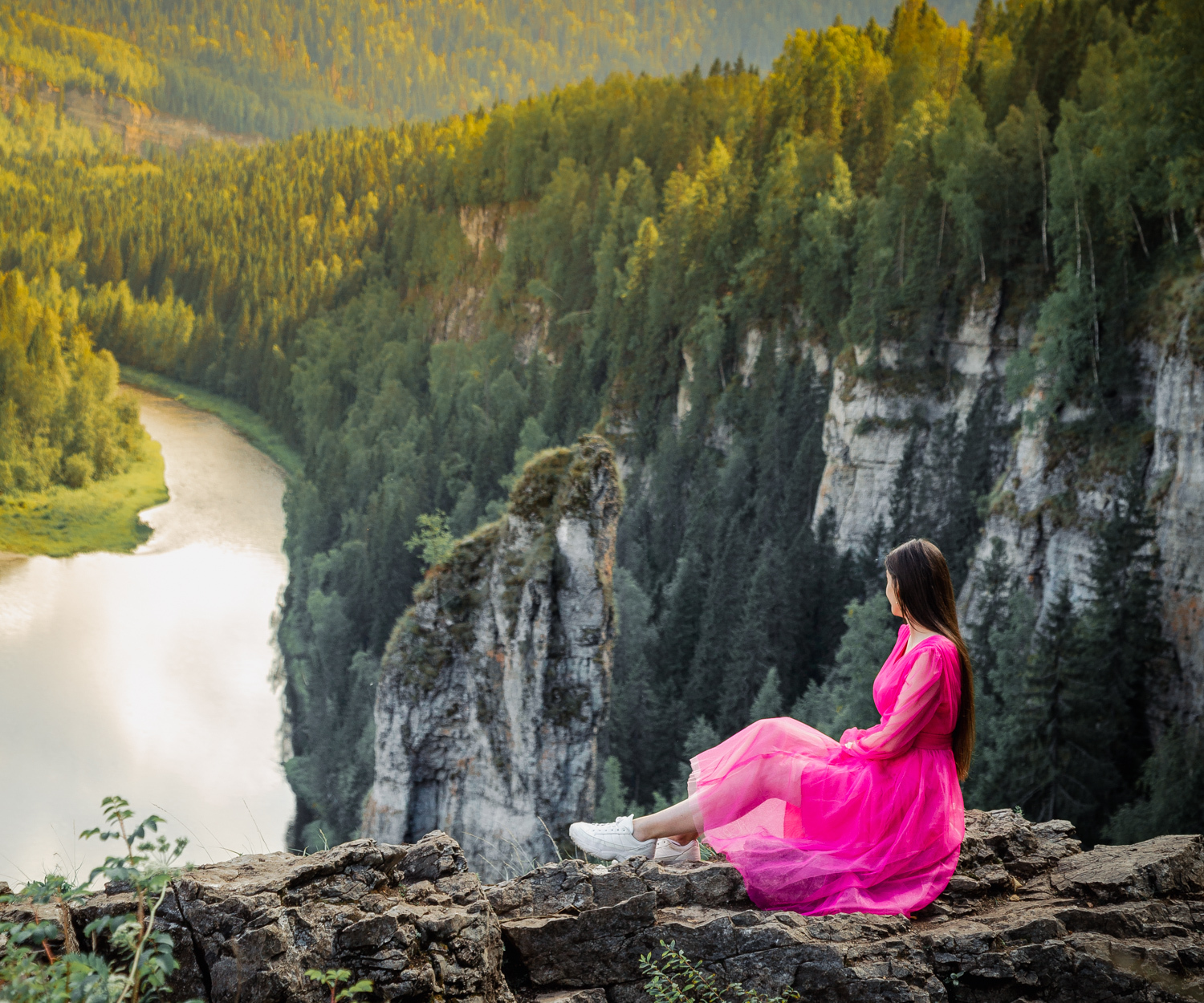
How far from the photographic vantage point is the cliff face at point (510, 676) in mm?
14820

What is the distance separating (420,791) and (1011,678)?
46.5ft

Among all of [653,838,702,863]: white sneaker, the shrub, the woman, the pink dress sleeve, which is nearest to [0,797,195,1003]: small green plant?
the woman

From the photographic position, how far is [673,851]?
4.72 m

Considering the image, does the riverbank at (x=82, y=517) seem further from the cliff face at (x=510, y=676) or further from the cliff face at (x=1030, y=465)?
the cliff face at (x=510, y=676)

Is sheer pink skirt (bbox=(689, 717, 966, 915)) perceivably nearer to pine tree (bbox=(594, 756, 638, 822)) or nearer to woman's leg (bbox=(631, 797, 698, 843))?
woman's leg (bbox=(631, 797, 698, 843))

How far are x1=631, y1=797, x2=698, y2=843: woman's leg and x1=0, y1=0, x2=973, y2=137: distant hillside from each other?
12987 centimetres

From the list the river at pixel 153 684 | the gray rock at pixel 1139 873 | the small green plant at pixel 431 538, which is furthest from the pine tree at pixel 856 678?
the gray rock at pixel 1139 873

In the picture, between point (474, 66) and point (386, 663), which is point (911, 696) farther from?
point (474, 66)

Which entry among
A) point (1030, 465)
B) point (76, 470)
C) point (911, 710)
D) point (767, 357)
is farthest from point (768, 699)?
point (76, 470)

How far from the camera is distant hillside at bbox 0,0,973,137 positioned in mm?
126125

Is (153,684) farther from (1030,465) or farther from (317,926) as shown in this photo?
(317,926)

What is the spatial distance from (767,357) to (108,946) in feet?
130

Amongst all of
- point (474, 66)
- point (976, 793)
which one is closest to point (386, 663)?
point (976, 793)

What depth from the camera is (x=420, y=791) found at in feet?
54.1
